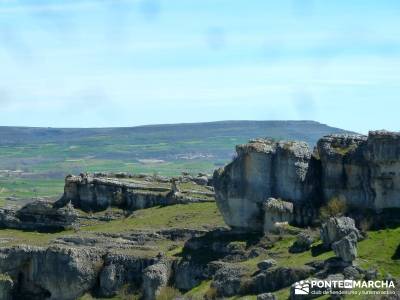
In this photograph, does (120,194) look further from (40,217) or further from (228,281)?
(228,281)

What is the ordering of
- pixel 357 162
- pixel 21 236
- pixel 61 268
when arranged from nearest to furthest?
pixel 357 162 → pixel 61 268 → pixel 21 236

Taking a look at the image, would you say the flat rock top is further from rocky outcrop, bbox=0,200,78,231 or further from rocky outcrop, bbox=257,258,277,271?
rocky outcrop, bbox=0,200,78,231

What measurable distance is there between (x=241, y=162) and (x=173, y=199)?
14.4m

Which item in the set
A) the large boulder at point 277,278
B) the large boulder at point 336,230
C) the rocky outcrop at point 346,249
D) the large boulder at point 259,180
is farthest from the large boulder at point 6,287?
the rocky outcrop at point 346,249

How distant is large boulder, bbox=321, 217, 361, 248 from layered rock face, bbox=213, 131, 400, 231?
5330mm

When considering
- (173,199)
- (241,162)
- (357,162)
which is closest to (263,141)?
(241,162)

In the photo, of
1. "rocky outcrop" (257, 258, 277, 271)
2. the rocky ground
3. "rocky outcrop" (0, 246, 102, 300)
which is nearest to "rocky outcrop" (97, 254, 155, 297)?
the rocky ground

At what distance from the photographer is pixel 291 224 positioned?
78.2m

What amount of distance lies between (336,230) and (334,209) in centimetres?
635

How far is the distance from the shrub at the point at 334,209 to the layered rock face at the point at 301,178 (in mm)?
607

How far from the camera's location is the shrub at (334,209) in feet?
250

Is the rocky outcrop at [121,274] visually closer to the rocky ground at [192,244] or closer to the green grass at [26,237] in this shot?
the rocky ground at [192,244]

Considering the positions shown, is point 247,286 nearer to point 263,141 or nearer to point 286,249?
point 286,249

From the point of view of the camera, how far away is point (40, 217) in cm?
9575
